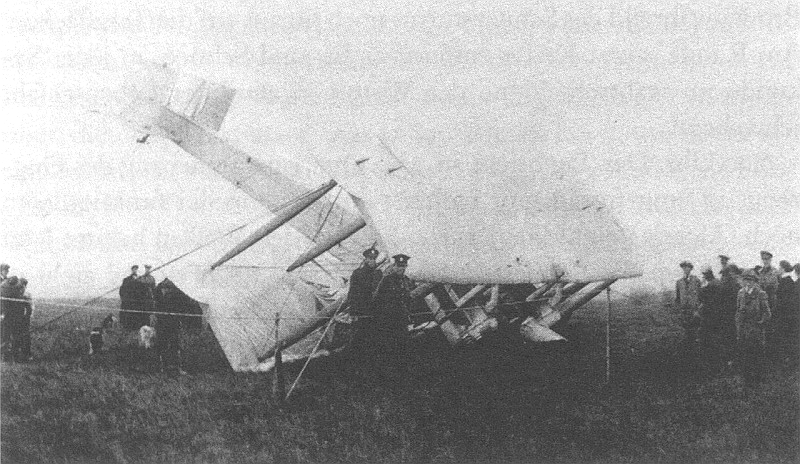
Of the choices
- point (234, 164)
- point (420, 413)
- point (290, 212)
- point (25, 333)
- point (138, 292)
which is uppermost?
point (234, 164)

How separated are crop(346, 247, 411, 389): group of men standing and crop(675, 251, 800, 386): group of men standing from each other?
461cm

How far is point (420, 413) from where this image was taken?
6.60 meters

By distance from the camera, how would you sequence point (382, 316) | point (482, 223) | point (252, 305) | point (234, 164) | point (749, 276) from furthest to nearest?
point (234, 164), point (252, 305), point (749, 276), point (482, 223), point (382, 316)

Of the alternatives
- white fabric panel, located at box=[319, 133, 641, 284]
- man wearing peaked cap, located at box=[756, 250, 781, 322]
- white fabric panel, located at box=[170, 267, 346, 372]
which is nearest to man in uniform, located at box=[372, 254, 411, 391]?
white fabric panel, located at box=[319, 133, 641, 284]

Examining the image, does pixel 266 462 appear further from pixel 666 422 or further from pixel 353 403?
pixel 666 422

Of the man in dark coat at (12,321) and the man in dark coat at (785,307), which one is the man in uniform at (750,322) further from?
the man in dark coat at (12,321)

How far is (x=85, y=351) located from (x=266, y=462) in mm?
5333

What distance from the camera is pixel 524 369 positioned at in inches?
330

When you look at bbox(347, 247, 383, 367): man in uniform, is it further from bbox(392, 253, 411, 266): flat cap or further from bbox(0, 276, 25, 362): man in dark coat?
bbox(0, 276, 25, 362): man in dark coat

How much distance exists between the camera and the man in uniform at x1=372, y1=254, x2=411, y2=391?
722 centimetres

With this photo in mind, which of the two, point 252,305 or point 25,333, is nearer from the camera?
point 25,333

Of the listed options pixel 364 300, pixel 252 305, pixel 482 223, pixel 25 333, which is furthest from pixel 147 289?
pixel 482 223

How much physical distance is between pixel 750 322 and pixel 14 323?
34.7 feet

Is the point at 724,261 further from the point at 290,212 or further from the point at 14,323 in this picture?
the point at 14,323
